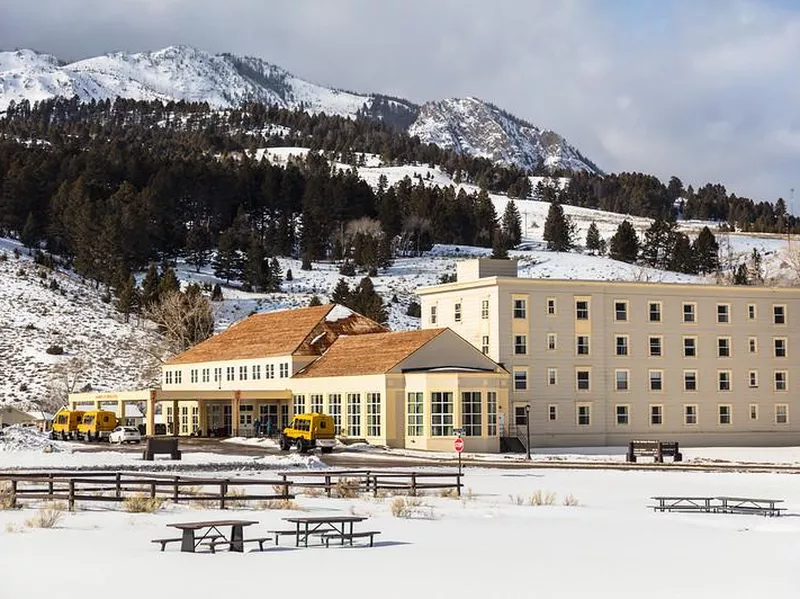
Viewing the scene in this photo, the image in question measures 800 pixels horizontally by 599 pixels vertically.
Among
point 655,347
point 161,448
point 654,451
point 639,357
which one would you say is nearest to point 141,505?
point 161,448

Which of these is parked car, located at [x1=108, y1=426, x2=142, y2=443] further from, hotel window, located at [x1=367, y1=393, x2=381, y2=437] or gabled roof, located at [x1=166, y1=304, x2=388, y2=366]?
hotel window, located at [x1=367, y1=393, x2=381, y2=437]

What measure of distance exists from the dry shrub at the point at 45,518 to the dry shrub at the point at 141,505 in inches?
64.0

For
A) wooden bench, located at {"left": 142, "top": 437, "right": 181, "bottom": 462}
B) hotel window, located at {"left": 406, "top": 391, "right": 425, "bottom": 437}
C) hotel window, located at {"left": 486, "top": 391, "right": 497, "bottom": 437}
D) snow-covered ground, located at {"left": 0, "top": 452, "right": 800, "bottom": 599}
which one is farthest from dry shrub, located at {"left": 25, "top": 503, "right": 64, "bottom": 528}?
hotel window, located at {"left": 486, "top": 391, "right": 497, "bottom": 437}

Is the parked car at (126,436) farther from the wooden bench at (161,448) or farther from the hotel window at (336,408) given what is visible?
the wooden bench at (161,448)

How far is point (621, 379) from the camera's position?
81.2 meters

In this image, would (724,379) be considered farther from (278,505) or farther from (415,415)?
(278,505)

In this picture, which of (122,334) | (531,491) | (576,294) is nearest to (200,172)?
(122,334)

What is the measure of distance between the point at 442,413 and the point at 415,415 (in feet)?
5.59

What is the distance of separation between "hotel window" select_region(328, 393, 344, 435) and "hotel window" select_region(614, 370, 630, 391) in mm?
16925

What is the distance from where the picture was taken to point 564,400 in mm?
79375

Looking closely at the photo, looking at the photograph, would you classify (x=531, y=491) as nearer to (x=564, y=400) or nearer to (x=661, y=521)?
(x=661, y=521)

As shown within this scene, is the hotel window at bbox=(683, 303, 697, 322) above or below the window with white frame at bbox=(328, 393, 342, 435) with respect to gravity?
above

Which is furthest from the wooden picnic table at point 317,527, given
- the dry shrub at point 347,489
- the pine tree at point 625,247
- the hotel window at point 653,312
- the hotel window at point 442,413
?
the pine tree at point 625,247

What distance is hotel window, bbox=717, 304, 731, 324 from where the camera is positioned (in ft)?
277
